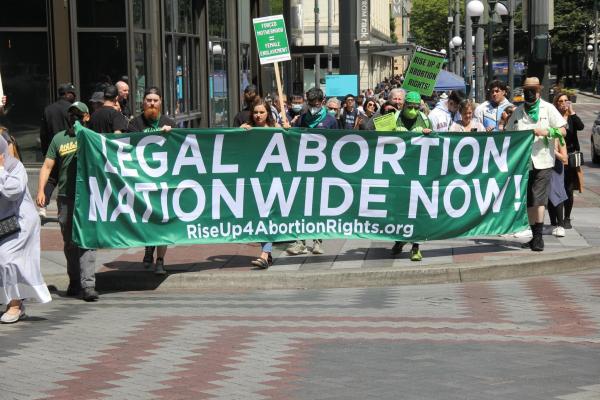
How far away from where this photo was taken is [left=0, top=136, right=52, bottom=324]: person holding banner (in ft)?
30.3

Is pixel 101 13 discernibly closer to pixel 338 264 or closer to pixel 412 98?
pixel 412 98

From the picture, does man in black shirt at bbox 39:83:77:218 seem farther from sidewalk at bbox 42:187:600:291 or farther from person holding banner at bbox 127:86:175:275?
person holding banner at bbox 127:86:175:275

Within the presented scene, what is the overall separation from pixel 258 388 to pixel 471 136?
588 centimetres

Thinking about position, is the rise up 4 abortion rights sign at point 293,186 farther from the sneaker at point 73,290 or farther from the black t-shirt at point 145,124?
the sneaker at point 73,290

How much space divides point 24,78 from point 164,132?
7595 mm

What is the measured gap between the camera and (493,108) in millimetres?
15516

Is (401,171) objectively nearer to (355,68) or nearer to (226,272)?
(226,272)

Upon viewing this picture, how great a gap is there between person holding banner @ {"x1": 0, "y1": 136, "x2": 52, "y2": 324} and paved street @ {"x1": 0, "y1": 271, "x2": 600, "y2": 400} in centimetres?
24

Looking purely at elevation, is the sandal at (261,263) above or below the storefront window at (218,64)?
below

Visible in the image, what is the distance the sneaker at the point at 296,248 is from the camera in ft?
42.4

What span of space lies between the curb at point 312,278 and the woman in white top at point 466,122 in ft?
9.15

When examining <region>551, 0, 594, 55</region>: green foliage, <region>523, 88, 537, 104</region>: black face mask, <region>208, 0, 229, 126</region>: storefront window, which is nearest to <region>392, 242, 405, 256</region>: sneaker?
<region>523, 88, 537, 104</region>: black face mask

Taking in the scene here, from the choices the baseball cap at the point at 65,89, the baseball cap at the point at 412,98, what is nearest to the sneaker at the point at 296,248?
the baseball cap at the point at 412,98

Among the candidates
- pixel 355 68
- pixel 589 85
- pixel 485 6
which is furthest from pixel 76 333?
pixel 589 85
